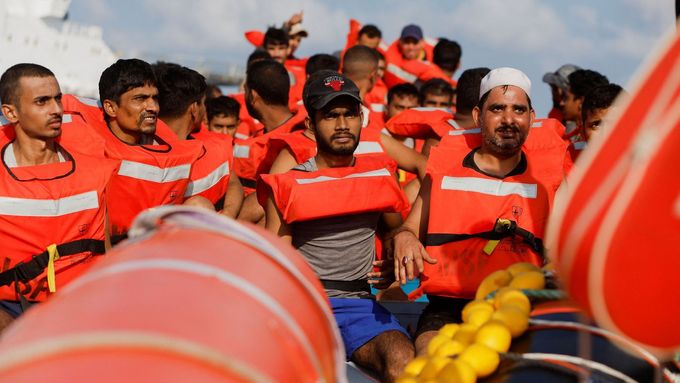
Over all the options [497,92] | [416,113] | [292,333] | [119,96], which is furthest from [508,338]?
[416,113]

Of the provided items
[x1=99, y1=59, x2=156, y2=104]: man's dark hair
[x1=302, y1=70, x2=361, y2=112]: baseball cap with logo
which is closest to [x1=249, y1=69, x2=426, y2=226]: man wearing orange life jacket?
[x1=302, y1=70, x2=361, y2=112]: baseball cap with logo

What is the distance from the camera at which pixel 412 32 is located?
11.5m

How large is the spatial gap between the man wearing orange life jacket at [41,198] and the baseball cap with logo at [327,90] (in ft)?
3.39

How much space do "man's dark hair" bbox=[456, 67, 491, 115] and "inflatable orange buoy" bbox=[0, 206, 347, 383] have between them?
149 inches

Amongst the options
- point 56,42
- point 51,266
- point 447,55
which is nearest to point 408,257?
point 51,266

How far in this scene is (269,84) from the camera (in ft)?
21.7

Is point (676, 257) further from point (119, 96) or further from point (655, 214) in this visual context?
point (119, 96)

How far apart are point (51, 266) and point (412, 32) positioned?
7.83m

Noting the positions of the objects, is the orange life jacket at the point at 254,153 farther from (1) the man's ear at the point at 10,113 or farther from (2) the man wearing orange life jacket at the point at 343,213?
(1) the man's ear at the point at 10,113

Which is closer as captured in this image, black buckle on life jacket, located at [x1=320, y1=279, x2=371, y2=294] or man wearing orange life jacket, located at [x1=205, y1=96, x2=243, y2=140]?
black buckle on life jacket, located at [x1=320, y1=279, x2=371, y2=294]

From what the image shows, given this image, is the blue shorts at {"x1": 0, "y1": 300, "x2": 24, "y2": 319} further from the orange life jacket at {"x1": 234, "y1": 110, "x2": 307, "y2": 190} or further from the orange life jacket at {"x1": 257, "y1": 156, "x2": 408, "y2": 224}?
the orange life jacket at {"x1": 234, "y1": 110, "x2": 307, "y2": 190}

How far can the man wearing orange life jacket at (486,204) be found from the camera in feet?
13.7

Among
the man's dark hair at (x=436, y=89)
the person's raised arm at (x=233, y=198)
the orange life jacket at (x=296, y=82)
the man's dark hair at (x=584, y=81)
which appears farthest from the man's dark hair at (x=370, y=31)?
the person's raised arm at (x=233, y=198)

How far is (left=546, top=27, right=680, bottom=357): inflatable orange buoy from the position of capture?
1829 mm
